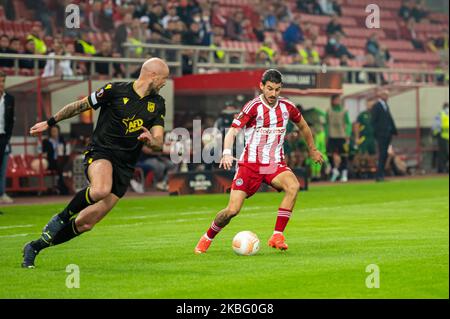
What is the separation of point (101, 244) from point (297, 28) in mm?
24016

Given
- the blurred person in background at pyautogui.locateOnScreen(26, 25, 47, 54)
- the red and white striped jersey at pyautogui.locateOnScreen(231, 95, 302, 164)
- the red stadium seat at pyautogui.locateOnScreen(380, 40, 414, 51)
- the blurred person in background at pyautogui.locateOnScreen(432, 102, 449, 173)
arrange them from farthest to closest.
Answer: the red stadium seat at pyautogui.locateOnScreen(380, 40, 414, 51) → the blurred person in background at pyautogui.locateOnScreen(432, 102, 449, 173) → the blurred person in background at pyautogui.locateOnScreen(26, 25, 47, 54) → the red and white striped jersey at pyautogui.locateOnScreen(231, 95, 302, 164)

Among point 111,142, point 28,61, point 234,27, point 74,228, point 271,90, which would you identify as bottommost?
point 74,228

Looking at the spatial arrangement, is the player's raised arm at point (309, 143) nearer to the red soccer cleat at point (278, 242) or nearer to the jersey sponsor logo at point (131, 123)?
the red soccer cleat at point (278, 242)

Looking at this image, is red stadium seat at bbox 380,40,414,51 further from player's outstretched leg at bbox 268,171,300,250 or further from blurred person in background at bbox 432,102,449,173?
player's outstretched leg at bbox 268,171,300,250

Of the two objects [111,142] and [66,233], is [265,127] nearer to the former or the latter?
[111,142]

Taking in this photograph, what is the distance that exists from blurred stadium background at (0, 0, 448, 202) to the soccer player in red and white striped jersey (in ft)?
38.7

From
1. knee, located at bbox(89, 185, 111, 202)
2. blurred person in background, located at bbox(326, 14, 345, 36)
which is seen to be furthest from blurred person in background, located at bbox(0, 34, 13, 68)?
blurred person in background, located at bbox(326, 14, 345, 36)

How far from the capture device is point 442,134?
1419 inches

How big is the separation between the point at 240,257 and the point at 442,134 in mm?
24084

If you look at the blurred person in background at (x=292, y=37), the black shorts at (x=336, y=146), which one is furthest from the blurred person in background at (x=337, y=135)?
the blurred person in background at (x=292, y=37)

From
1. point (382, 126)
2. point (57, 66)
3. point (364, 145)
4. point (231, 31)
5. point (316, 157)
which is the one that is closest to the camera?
point (316, 157)

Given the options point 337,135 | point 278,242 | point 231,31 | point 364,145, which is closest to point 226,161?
point 278,242

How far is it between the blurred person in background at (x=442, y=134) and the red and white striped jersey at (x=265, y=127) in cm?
2233

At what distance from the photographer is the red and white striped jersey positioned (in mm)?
13828
